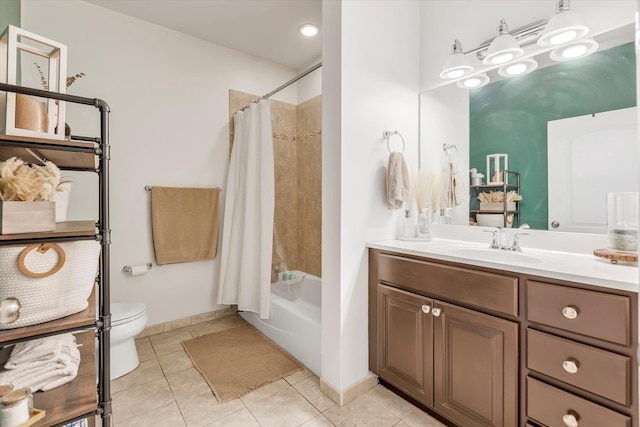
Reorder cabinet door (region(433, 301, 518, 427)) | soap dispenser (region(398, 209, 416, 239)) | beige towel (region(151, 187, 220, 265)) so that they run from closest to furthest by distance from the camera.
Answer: cabinet door (region(433, 301, 518, 427)), soap dispenser (region(398, 209, 416, 239)), beige towel (region(151, 187, 220, 265))

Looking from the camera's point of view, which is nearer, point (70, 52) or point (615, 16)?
point (615, 16)

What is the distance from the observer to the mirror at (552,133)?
1378mm

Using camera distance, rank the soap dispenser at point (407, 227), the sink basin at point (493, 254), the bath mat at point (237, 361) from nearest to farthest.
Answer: the sink basin at point (493, 254)
the bath mat at point (237, 361)
the soap dispenser at point (407, 227)

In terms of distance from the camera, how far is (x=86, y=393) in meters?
0.89

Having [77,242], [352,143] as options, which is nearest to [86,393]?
[77,242]

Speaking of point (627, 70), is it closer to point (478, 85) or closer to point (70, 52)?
point (478, 85)

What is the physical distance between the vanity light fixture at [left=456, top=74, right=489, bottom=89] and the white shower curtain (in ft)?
4.67

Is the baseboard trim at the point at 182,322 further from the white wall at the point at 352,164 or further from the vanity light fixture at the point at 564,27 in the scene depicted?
the vanity light fixture at the point at 564,27

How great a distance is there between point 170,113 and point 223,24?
87 cm

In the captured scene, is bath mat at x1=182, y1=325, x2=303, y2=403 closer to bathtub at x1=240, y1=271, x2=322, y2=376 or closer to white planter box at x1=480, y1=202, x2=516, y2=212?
bathtub at x1=240, y1=271, x2=322, y2=376

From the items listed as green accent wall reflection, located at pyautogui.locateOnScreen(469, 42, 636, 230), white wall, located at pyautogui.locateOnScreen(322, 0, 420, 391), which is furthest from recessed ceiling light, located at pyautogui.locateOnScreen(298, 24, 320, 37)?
green accent wall reflection, located at pyautogui.locateOnScreen(469, 42, 636, 230)

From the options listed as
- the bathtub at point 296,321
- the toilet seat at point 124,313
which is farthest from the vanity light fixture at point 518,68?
the toilet seat at point 124,313

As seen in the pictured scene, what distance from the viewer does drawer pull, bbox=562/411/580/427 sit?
105 centimetres

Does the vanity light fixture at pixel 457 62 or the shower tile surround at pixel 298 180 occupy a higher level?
the vanity light fixture at pixel 457 62
